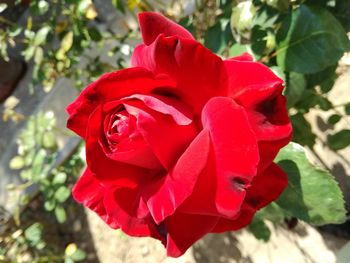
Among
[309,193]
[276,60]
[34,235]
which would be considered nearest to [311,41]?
[276,60]

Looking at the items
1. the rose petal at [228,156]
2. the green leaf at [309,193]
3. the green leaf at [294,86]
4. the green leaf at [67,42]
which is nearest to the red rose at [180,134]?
the rose petal at [228,156]

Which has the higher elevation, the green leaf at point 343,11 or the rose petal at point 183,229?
the green leaf at point 343,11

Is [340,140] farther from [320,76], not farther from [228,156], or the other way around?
[228,156]

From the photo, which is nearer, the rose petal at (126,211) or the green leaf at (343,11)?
the rose petal at (126,211)

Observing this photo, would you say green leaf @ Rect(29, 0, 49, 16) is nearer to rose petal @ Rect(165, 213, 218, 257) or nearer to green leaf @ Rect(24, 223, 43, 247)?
green leaf @ Rect(24, 223, 43, 247)

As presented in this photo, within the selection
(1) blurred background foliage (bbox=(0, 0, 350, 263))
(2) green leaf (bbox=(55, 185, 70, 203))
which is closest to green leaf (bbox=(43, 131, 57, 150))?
(1) blurred background foliage (bbox=(0, 0, 350, 263))

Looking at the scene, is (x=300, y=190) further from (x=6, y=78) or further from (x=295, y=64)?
(x=6, y=78)

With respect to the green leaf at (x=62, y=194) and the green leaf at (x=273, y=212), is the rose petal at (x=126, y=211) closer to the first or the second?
the green leaf at (x=273, y=212)
